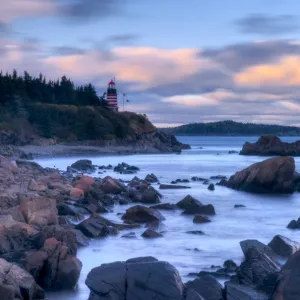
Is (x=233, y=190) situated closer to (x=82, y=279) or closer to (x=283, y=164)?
(x=283, y=164)

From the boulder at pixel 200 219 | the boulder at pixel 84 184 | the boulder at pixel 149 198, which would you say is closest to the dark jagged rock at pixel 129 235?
the boulder at pixel 200 219

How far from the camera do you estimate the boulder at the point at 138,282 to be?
26.2ft

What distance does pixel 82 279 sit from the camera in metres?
10.4

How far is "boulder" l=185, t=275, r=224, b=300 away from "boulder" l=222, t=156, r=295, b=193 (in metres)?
19.1

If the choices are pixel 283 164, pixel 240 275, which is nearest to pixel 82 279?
pixel 240 275

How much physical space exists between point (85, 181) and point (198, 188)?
26.7 feet

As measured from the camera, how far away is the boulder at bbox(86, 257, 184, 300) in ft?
26.2

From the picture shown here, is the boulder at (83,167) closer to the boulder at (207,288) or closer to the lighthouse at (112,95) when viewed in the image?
the boulder at (207,288)

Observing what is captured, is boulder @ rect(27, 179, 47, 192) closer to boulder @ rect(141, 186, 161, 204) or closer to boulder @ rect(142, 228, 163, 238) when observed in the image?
boulder @ rect(141, 186, 161, 204)

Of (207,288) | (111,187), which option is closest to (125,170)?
(111,187)

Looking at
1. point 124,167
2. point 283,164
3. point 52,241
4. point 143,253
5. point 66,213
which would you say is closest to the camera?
point 52,241

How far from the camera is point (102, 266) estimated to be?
8.52 meters

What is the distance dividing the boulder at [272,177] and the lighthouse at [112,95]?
71376 mm

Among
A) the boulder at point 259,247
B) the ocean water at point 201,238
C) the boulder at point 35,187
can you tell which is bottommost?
the ocean water at point 201,238
